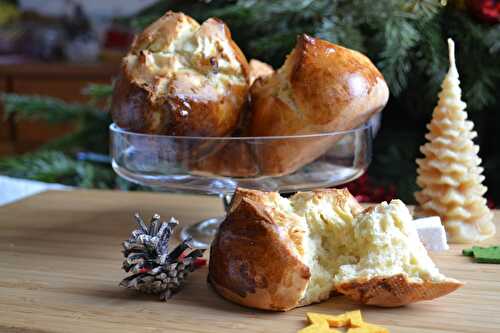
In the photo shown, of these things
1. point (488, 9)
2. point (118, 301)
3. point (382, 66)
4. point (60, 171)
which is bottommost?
point (60, 171)

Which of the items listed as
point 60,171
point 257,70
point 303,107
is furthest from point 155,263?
point 60,171

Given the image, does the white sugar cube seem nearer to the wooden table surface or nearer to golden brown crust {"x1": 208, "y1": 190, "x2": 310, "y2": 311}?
the wooden table surface

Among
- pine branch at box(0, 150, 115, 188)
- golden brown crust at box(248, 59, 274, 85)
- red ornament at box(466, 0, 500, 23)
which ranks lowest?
pine branch at box(0, 150, 115, 188)

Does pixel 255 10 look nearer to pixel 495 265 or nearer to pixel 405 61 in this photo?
pixel 405 61

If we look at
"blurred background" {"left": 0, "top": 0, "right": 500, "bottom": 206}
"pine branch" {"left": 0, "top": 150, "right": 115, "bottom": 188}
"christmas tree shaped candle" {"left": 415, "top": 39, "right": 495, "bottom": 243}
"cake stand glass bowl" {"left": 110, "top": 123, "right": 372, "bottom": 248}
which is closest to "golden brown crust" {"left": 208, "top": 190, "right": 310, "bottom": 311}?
"cake stand glass bowl" {"left": 110, "top": 123, "right": 372, "bottom": 248}

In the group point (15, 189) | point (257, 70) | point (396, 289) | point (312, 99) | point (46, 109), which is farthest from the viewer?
point (46, 109)

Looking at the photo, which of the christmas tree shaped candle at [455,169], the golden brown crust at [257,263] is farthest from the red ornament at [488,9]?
the golden brown crust at [257,263]

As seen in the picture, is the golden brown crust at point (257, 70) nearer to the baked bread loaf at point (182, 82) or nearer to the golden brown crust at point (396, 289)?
the baked bread loaf at point (182, 82)

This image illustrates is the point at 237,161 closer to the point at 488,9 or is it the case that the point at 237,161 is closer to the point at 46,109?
the point at 488,9
